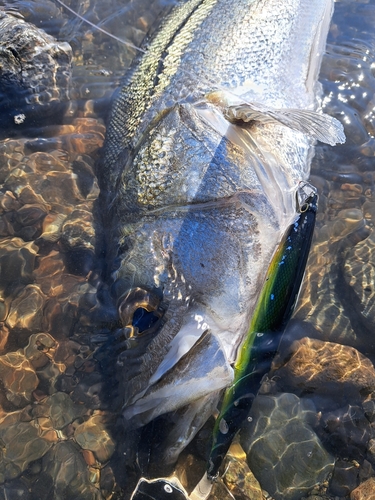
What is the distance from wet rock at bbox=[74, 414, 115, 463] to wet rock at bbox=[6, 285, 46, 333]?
754mm

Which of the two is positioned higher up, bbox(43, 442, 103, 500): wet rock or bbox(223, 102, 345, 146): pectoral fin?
bbox(223, 102, 345, 146): pectoral fin

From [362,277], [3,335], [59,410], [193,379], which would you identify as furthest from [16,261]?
[362,277]

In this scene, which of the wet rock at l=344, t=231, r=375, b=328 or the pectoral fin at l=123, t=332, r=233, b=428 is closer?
the pectoral fin at l=123, t=332, r=233, b=428

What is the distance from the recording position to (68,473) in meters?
2.74

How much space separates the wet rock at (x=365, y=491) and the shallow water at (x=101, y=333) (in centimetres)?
2

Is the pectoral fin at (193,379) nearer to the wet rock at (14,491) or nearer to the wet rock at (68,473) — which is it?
the wet rock at (68,473)

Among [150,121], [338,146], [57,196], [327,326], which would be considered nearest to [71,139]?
[57,196]

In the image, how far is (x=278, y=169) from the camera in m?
2.75

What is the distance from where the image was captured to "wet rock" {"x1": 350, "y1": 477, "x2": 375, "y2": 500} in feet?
8.39

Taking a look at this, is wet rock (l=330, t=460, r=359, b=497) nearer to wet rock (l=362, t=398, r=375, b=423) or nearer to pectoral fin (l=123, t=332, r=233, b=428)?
wet rock (l=362, t=398, r=375, b=423)

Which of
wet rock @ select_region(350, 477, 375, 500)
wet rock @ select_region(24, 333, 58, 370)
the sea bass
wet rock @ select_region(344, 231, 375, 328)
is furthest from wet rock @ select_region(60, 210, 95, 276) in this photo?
→ wet rock @ select_region(350, 477, 375, 500)

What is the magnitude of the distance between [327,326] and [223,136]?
4.89 feet

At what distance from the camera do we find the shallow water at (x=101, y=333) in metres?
2.67

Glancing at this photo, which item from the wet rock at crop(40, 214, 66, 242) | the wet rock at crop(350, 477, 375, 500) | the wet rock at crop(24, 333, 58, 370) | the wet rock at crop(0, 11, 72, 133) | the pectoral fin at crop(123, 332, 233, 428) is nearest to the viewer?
the pectoral fin at crop(123, 332, 233, 428)
